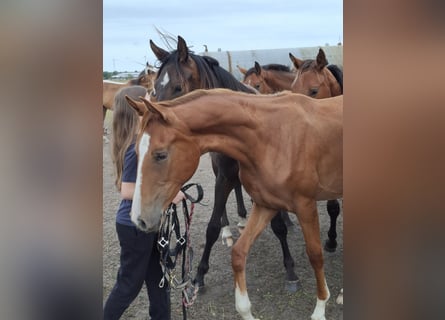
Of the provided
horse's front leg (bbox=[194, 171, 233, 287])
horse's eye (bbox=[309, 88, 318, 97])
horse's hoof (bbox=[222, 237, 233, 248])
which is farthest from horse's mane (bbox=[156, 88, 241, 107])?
horse's hoof (bbox=[222, 237, 233, 248])

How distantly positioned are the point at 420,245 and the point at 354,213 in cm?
12

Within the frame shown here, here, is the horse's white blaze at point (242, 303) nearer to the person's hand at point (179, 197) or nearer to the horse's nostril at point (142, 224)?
the person's hand at point (179, 197)

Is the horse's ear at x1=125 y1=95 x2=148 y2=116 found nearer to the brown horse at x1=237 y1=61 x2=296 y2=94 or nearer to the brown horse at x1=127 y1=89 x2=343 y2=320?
the brown horse at x1=127 y1=89 x2=343 y2=320

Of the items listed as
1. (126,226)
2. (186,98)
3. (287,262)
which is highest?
(186,98)

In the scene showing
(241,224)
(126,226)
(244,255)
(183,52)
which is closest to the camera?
(126,226)

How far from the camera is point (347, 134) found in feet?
2.14

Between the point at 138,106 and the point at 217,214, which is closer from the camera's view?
the point at 138,106

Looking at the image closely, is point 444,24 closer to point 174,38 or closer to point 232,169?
point 174,38

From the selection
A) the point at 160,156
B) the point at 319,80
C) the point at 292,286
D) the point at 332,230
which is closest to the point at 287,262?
the point at 292,286

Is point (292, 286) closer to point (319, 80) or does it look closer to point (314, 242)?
point (314, 242)

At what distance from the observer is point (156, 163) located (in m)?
1.49

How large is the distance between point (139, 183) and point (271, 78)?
293 centimetres

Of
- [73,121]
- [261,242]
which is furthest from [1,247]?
[261,242]

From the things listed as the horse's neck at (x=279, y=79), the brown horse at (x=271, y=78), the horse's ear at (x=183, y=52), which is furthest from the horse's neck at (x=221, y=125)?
the horse's neck at (x=279, y=79)
